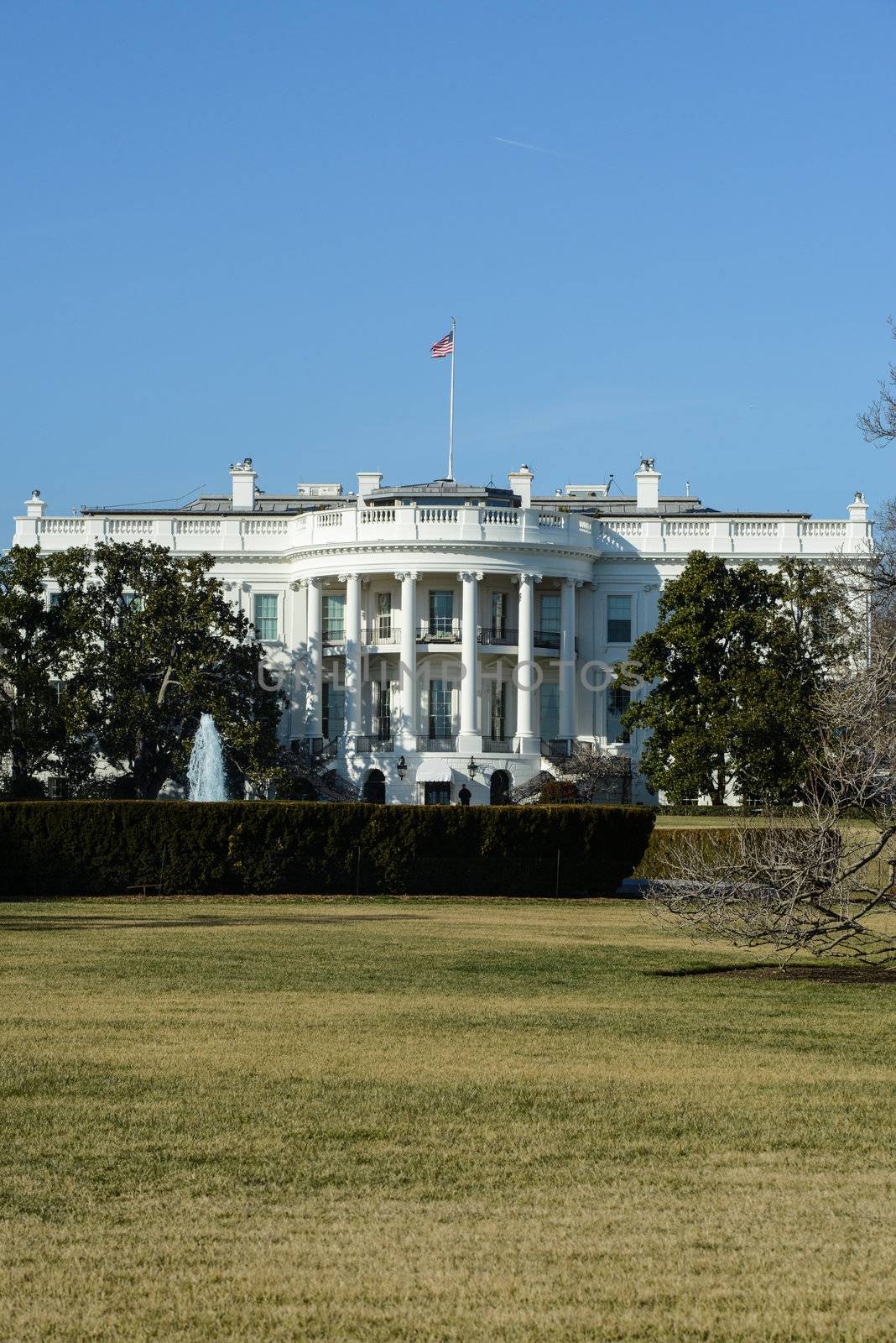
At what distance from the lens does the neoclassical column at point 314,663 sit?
6838 cm

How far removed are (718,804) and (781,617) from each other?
6.53 meters

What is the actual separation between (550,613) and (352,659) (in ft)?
31.0

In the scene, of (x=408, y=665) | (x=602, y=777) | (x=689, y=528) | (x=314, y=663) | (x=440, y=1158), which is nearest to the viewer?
(x=440, y=1158)

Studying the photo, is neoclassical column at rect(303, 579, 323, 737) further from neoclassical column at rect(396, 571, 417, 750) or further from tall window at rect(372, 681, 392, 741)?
neoclassical column at rect(396, 571, 417, 750)

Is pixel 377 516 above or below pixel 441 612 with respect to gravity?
above

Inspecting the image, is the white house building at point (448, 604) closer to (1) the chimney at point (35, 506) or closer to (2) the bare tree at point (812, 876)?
(1) the chimney at point (35, 506)

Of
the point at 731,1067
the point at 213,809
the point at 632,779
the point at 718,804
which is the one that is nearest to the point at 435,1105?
the point at 731,1067

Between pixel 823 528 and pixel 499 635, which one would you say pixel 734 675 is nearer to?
pixel 499 635

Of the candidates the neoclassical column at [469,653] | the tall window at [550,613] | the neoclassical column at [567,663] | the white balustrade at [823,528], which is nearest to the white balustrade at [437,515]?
the neoclassical column at [469,653]

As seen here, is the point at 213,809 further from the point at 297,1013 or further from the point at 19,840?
the point at 297,1013

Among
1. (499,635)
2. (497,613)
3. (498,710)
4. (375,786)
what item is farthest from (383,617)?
(375,786)

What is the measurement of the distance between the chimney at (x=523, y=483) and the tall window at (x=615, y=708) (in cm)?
932

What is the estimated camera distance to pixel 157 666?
189 feet

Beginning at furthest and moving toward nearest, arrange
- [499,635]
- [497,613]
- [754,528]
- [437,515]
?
[754,528], [497,613], [499,635], [437,515]
